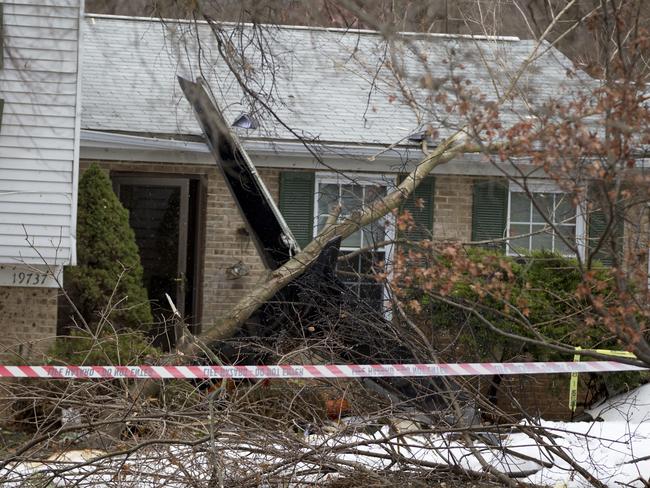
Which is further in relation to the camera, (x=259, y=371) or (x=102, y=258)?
(x=102, y=258)

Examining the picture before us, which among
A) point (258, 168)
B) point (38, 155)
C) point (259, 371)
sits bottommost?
point (259, 371)

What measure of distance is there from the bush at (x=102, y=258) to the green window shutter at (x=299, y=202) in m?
2.10

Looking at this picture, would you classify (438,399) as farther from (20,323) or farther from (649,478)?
(20,323)

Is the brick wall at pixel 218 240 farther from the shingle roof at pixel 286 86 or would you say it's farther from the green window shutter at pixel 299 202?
the shingle roof at pixel 286 86

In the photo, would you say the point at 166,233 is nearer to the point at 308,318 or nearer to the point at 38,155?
the point at 38,155

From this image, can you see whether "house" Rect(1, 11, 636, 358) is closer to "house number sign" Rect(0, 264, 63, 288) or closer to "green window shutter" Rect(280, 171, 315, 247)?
"green window shutter" Rect(280, 171, 315, 247)

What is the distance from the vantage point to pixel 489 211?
1357 cm

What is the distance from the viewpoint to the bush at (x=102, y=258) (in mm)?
11781

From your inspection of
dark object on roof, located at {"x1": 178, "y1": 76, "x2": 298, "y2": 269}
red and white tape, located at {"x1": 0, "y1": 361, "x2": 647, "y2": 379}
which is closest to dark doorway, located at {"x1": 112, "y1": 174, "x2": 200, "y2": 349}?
dark object on roof, located at {"x1": 178, "y1": 76, "x2": 298, "y2": 269}

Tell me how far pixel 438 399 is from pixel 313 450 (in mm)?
1958

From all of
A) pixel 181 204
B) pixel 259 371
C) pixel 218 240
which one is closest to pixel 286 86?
pixel 181 204

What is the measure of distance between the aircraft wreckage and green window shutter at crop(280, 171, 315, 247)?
2676 millimetres

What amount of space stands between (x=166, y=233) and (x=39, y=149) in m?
3.40

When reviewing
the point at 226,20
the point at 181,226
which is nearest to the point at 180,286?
the point at 181,226
